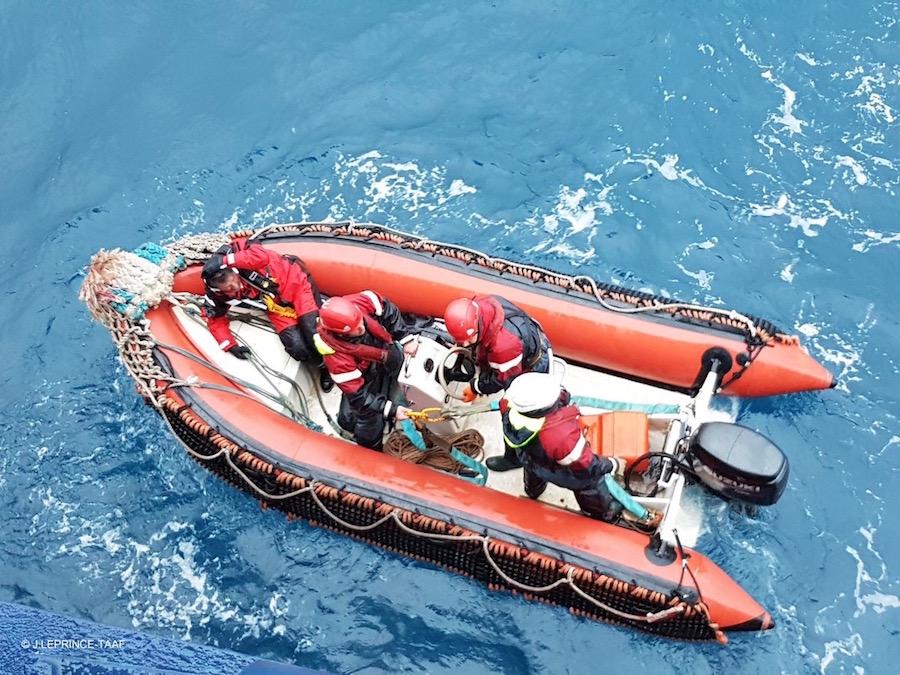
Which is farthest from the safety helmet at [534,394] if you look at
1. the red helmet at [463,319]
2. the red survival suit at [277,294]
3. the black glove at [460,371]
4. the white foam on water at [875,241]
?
the white foam on water at [875,241]

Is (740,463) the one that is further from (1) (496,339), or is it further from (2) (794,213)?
(2) (794,213)

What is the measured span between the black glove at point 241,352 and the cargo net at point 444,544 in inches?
16.4

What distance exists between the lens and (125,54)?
5.67 m

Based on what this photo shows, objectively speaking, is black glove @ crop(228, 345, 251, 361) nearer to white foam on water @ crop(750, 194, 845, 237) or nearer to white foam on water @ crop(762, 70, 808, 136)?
white foam on water @ crop(750, 194, 845, 237)

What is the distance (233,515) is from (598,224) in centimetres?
279

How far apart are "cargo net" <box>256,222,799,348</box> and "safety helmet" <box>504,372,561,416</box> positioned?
3.44 feet

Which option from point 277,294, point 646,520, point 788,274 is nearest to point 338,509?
point 277,294

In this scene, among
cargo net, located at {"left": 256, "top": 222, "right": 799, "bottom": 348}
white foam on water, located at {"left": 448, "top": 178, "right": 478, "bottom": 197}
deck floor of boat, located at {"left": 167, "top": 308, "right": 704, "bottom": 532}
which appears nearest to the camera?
cargo net, located at {"left": 256, "top": 222, "right": 799, "bottom": 348}

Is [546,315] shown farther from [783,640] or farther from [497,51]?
[497,51]

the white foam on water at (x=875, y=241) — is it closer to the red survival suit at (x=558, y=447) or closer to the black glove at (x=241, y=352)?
the red survival suit at (x=558, y=447)

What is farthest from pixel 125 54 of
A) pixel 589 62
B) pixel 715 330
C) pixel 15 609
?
pixel 715 330

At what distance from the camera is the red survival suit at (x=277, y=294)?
3.61m

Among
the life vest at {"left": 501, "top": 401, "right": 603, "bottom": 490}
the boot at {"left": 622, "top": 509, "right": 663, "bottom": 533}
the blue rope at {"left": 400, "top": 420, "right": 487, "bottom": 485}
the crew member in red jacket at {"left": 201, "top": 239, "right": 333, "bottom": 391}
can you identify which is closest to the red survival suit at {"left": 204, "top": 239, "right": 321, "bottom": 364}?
the crew member in red jacket at {"left": 201, "top": 239, "right": 333, "bottom": 391}

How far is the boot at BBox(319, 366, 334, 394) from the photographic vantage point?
13.5 ft
